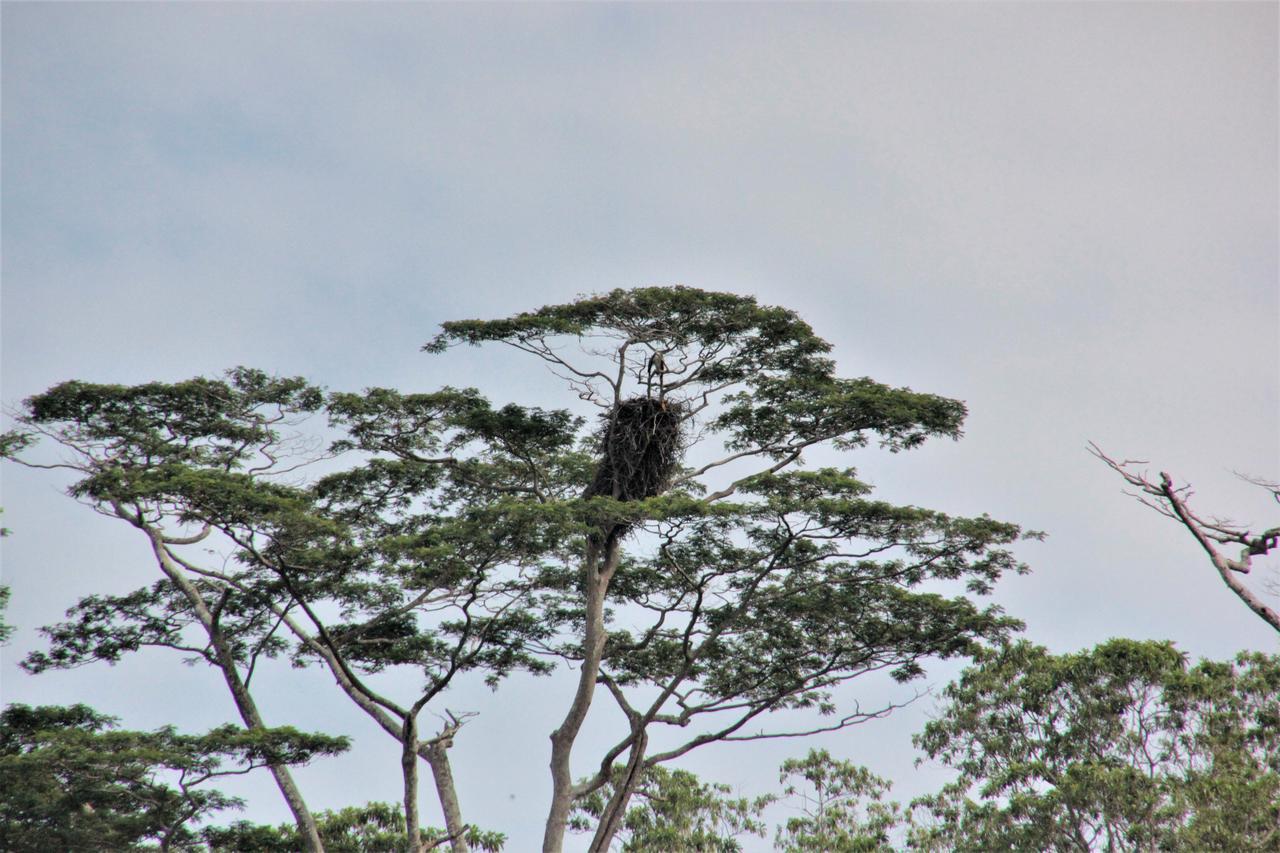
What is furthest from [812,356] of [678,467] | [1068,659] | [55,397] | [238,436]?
[55,397]

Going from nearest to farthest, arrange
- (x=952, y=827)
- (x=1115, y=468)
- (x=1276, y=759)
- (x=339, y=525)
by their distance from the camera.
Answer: (x=1115, y=468) < (x=339, y=525) < (x=1276, y=759) < (x=952, y=827)

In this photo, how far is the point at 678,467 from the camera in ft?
59.6

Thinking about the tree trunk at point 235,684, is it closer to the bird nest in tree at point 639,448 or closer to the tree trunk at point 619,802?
the tree trunk at point 619,802

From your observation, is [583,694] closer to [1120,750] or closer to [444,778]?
[444,778]

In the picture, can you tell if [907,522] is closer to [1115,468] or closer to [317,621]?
Answer: [1115,468]

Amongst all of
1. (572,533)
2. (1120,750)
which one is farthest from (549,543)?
(1120,750)

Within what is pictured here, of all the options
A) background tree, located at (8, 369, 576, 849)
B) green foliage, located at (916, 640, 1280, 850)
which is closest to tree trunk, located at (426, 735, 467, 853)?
background tree, located at (8, 369, 576, 849)

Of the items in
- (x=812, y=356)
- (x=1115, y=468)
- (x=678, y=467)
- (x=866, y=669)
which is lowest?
(x=1115, y=468)

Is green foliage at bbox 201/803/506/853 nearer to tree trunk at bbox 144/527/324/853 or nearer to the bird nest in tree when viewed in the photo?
tree trunk at bbox 144/527/324/853

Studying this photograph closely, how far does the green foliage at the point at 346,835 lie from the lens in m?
17.6

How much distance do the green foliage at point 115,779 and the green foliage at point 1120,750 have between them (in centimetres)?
1075

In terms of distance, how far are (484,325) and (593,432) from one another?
9.00 ft

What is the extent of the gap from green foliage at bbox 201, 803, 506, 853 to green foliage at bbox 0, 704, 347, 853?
2.05ft

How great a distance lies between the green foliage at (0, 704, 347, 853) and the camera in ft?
51.6
